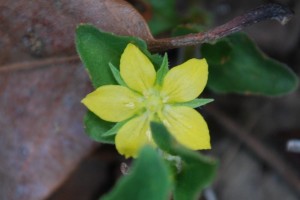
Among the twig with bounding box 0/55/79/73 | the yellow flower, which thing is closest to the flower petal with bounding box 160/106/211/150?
the yellow flower

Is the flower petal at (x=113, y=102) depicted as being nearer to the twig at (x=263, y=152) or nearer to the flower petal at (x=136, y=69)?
the flower petal at (x=136, y=69)

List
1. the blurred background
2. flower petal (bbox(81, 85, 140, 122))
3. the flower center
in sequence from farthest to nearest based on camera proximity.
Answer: the blurred background, the flower center, flower petal (bbox(81, 85, 140, 122))

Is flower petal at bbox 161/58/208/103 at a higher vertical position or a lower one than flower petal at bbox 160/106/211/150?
higher

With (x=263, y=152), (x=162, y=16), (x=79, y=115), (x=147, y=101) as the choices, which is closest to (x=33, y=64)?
(x=79, y=115)

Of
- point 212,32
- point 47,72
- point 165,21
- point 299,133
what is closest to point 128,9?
point 212,32

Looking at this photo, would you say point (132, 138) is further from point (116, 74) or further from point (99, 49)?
point (99, 49)

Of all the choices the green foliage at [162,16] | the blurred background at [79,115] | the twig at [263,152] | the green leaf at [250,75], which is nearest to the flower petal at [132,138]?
the blurred background at [79,115]

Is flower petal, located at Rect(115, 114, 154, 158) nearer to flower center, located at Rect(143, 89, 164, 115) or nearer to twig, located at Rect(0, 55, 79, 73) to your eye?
flower center, located at Rect(143, 89, 164, 115)

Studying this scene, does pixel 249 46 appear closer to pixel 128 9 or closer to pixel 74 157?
pixel 128 9
